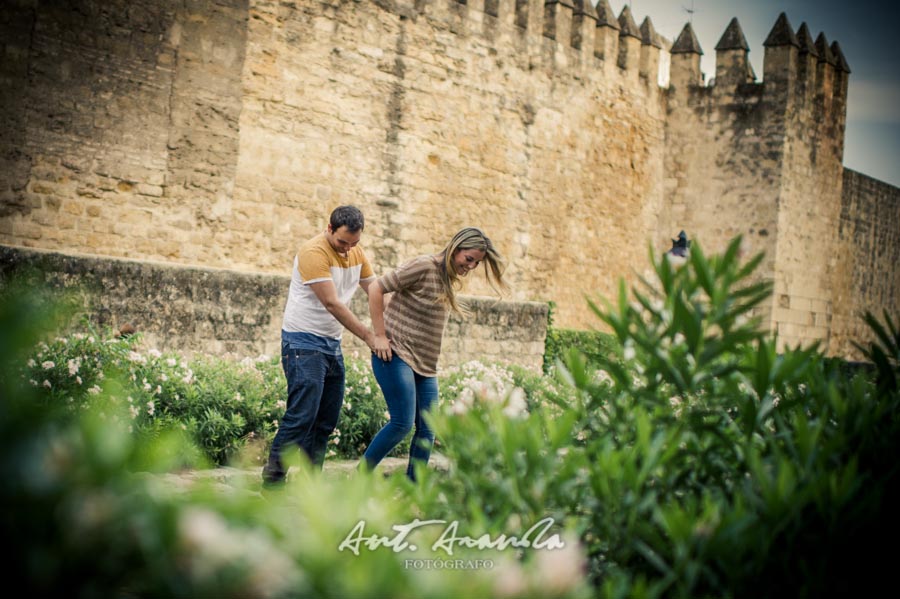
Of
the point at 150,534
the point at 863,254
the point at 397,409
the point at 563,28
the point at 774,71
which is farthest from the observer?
the point at 863,254

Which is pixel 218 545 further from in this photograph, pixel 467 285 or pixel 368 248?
pixel 467 285

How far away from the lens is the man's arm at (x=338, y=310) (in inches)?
177

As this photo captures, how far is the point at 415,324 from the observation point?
15.3ft

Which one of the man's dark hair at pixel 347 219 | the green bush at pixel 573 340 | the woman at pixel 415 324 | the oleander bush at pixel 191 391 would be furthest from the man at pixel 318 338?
the green bush at pixel 573 340

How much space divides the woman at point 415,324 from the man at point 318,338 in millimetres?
115

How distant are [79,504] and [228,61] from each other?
1073 centimetres

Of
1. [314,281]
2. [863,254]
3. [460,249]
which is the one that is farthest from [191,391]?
[863,254]

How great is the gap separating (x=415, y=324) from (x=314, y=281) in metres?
0.57

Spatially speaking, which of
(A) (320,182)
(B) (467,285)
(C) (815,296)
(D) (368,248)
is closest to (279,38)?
(A) (320,182)

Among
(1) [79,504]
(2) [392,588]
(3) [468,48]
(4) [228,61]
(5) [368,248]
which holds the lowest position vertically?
(2) [392,588]

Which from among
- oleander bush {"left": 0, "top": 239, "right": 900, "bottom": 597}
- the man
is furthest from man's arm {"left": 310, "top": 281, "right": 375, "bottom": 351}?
oleander bush {"left": 0, "top": 239, "right": 900, "bottom": 597}

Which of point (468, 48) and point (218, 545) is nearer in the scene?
point (218, 545)

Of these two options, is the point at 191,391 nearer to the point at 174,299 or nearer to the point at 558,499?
the point at 174,299

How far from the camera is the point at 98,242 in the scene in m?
10.0
